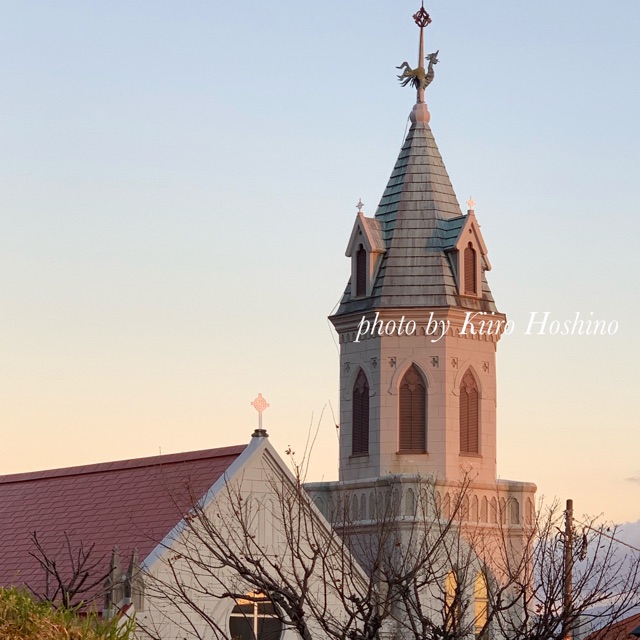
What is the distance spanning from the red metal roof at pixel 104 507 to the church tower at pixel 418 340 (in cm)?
970

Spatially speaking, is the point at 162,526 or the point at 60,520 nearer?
the point at 162,526

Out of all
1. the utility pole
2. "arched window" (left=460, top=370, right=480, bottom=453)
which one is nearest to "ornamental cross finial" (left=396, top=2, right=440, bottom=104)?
"arched window" (left=460, top=370, right=480, bottom=453)

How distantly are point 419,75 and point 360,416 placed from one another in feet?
33.3

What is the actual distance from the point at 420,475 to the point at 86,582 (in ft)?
42.7

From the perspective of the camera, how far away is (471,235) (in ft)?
134

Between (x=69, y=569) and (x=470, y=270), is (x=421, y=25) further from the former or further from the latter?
(x=69, y=569)

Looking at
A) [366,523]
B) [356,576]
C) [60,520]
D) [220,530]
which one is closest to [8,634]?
[220,530]

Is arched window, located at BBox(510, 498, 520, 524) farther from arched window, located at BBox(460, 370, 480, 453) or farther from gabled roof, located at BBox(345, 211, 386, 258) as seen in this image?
gabled roof, located at BBox(345, 211, 386, 258)

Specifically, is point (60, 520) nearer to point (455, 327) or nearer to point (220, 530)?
point (220, 530)

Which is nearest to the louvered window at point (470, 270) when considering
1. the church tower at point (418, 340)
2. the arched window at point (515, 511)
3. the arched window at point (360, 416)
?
the church tower at point (418, 340)

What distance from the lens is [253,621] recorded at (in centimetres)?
2800

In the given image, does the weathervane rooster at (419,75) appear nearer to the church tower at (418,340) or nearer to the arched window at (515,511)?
the church tower at (418,340)

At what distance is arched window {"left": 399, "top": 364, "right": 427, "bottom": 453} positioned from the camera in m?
40.0

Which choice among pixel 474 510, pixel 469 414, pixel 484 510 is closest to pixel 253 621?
pixel 474 510
